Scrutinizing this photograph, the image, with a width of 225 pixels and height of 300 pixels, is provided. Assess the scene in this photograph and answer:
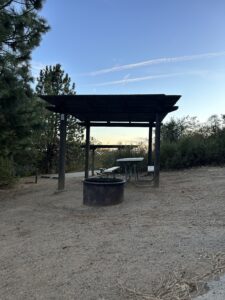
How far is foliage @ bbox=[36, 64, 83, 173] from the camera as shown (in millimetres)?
14078

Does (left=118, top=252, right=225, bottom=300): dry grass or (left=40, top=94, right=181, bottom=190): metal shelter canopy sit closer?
(left=118, top=252, right=225, bottom=300): dry grass

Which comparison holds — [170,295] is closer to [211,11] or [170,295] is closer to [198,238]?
[198,238]

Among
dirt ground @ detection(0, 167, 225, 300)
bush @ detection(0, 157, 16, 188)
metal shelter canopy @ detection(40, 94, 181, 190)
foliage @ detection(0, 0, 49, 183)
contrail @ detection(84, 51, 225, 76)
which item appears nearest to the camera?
dirt ground @ detection(0, 167, 225, 300)

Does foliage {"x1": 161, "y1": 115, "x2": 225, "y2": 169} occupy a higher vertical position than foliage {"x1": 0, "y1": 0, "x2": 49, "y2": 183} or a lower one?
lower

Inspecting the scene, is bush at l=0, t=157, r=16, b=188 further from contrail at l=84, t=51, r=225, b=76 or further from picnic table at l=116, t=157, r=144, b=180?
contrail at l=84, t=51, r=225, b=76

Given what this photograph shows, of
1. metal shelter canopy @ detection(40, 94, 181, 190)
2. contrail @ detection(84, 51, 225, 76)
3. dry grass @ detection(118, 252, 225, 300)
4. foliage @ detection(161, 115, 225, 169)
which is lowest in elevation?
dry grass @ detection(118, 252, 225, 300)

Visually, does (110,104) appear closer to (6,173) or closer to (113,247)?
(6,173)

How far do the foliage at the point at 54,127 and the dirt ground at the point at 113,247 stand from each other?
24.8ft

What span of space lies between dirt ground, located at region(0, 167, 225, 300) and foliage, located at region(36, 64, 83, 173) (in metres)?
7.55

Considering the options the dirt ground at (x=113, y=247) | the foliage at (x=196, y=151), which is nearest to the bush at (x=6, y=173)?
the dirt ground at (x=113, y=247)

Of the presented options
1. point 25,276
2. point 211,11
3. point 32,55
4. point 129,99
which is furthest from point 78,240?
point 211,11

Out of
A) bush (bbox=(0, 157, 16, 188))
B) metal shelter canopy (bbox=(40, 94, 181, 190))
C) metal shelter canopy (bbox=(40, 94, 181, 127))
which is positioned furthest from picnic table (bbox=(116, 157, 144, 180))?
bush (bbox=(0, 157, 16, 188))

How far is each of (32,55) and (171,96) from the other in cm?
336

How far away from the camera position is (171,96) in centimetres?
741
